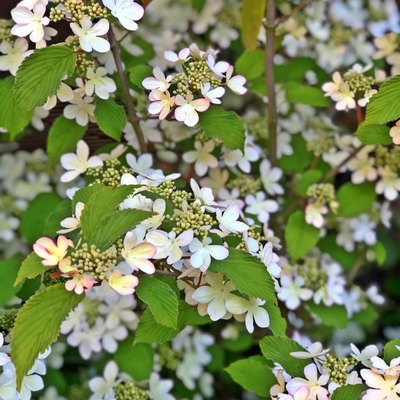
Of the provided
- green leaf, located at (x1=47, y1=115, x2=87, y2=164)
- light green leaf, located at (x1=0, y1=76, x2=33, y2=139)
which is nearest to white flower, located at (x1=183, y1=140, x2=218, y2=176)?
green leaf, located at (x1=47, y1=115, x2=87, y2=164)

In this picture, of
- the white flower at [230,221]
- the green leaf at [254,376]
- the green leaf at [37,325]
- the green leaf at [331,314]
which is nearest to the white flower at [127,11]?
the white flower at [230,221]

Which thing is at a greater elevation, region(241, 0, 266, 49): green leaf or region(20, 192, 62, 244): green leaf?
region(241, 0, 266, 49): green leaf

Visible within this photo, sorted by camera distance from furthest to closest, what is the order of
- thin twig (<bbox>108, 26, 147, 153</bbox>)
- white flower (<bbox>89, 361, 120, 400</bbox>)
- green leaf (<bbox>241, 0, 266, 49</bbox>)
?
green leaf (<bbox>241, 0, 266, 49</bbox>) → white flower (<bbox>89, 361, 120, 400</bbox>) → thin twig (<bbox>108, 26, 147, 153</bbox>)

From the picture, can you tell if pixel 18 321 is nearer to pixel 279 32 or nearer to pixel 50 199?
pixel 50 199

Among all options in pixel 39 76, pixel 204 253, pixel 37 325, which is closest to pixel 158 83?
pixel 39 76

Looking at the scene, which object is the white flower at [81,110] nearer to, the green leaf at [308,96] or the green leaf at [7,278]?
the green leaf at [7,278]

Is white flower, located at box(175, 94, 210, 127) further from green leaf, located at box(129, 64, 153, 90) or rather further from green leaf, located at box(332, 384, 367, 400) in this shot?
green leaf, located at box(332, 384, 367, 400)

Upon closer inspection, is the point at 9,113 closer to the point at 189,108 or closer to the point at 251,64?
the point at 189,108
